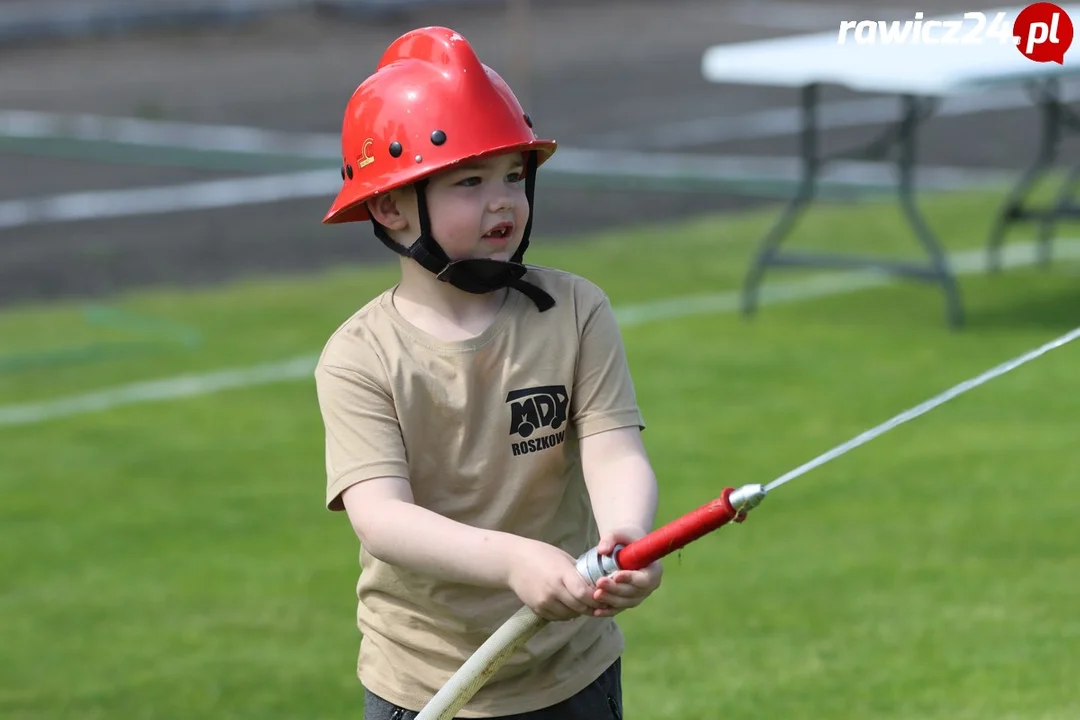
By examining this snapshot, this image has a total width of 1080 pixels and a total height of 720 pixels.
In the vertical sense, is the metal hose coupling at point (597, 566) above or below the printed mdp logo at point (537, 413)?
below

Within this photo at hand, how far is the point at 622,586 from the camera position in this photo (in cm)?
247

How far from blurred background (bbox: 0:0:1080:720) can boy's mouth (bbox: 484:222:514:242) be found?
87 centimetres

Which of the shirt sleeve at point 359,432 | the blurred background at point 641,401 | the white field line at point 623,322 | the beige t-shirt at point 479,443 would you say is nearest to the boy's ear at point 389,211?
the beige t-shirt at point 479,443

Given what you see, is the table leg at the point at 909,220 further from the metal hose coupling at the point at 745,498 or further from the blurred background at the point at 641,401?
the metal hose coupling at the point at 745,498

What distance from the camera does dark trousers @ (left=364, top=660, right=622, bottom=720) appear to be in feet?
9.68

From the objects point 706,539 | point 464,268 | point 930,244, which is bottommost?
point 706,539

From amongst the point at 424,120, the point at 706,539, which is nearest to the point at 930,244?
the point at 706,539

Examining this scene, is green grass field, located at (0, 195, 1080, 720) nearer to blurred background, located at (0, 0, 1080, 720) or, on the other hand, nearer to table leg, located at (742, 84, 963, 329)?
blurred background, located at (0, 0, 1080, 720)

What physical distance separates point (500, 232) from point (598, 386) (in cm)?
29

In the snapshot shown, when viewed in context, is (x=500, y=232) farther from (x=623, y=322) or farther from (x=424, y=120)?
(x=623, y=322)

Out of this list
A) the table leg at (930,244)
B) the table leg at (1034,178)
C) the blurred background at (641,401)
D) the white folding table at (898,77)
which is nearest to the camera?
the blurred background at (641,401)

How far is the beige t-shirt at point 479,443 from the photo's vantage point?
2.85 metres

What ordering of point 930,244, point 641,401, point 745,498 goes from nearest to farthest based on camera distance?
1. point 745,498
2. point 641,401
3. point 930,244

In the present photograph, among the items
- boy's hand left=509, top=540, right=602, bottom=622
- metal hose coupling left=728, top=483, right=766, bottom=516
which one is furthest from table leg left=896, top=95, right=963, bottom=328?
metal hose coupling left=728, top=483, right=766, bottom=516
